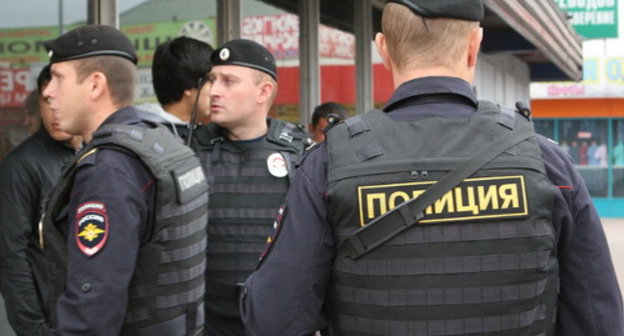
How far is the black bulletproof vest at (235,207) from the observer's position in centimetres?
365

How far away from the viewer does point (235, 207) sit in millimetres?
3686

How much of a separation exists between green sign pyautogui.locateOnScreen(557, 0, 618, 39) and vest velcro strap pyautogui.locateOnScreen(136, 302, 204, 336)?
1464 centimetres

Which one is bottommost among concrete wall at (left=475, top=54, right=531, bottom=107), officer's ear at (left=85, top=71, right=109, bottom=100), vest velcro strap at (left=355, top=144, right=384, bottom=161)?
vest velcro strap at (left=355, top=144, right=384, bottom=161)

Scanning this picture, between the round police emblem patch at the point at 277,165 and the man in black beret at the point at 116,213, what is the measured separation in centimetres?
98

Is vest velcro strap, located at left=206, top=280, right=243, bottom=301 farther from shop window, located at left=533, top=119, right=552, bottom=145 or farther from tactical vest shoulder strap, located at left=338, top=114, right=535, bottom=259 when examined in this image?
shop window, located at left=533, top=119, right=552, bottom=145

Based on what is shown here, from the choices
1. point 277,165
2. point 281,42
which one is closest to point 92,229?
point 277,165

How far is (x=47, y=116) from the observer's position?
3832mm

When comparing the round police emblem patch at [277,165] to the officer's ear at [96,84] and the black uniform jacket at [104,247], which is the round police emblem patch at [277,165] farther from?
the black uniform jacket at [104,247]

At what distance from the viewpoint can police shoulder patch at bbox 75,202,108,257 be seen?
2266mm

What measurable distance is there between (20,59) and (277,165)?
1443 mm

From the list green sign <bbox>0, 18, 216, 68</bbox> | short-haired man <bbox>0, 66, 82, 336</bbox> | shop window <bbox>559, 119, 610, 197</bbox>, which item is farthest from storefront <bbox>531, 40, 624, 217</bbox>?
short-haired man <bbox>0, 66, 82, 336</bbox>

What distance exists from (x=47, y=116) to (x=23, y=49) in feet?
1.75

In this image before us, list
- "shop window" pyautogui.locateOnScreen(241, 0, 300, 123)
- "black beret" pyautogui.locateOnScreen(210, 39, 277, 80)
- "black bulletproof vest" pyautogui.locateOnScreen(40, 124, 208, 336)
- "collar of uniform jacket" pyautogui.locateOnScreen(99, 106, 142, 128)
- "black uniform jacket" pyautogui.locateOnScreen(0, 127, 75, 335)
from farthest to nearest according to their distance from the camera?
"shop window" pyautogui.locateOnScreen(241, 0, 300, 123), "black beret" pyautogui.locateOnScreen(210, 39, 277, 80), "black uniform jacket" pyautogui.locateOnScreen(0, 127, 75, 335), "collar of uniform jacket" pyautogui.locateOnScreen(99, 106, 142, 128), "black bulletproof vest" pyautogui.locateOnScreen(40, 124, 208, 336)

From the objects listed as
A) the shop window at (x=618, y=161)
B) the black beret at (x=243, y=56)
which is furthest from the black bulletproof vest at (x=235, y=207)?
the shop window at (x=618, y=161)
